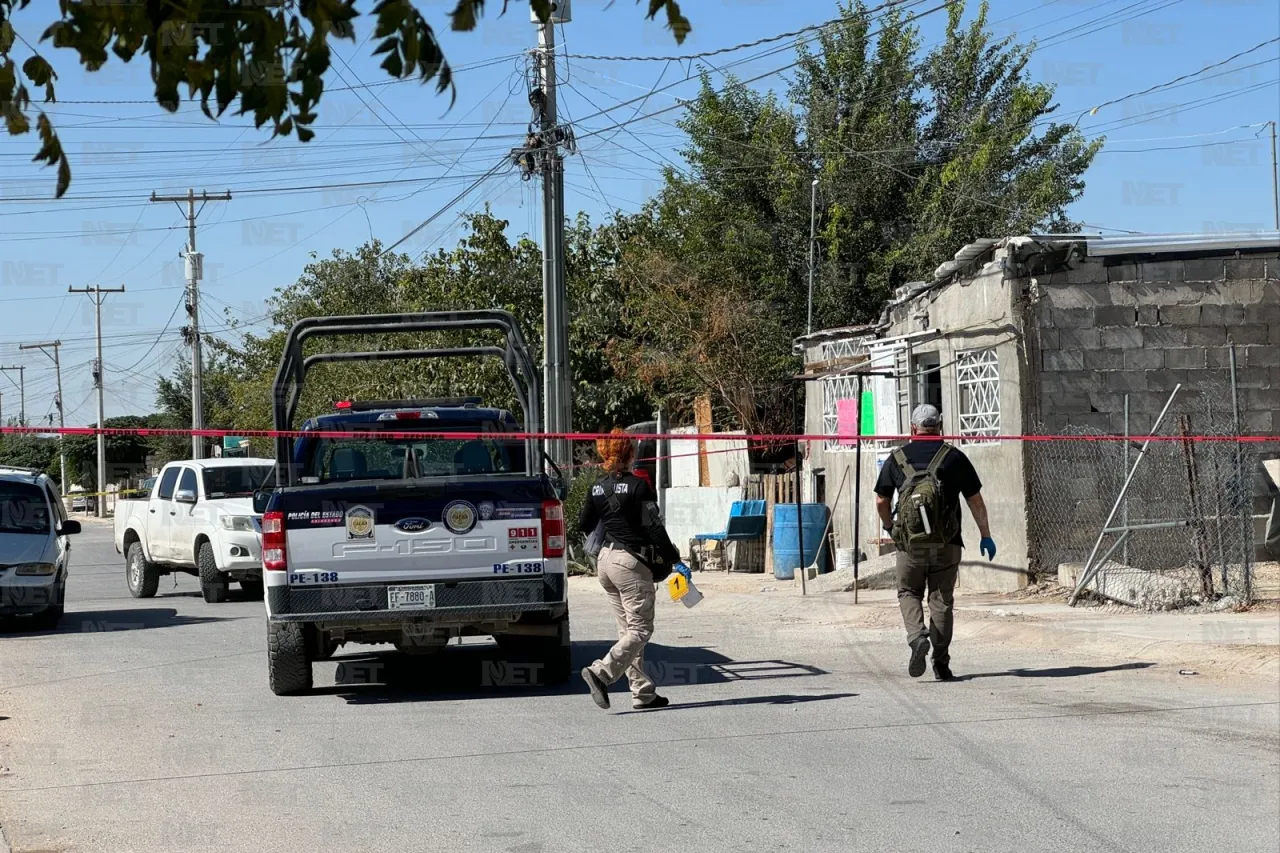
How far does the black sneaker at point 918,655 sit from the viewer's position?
34.5ft

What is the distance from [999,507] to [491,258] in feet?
69.0

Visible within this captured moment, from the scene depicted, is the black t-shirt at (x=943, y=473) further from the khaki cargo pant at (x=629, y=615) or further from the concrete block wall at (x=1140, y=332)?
the concrete block wall at (x=1140, y=332)

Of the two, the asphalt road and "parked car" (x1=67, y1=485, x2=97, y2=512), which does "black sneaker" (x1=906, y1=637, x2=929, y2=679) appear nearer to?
the asphalt road

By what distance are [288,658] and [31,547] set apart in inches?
269

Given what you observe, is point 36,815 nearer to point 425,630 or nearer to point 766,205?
point 425,630

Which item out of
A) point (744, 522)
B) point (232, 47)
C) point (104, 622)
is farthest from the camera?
point (744, 522)

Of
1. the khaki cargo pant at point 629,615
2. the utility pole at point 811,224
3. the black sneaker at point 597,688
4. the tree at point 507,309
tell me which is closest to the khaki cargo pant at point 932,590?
the khaki cargo pant at point 629,615

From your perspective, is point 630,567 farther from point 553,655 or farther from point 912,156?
point 912,156

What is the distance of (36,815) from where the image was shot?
7.27 m

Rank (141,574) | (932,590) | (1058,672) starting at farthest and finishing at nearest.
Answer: (141,574) < (1058,672) < (932,590)

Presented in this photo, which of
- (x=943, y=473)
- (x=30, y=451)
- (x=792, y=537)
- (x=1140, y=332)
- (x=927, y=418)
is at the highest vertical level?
(x=30, y=451)

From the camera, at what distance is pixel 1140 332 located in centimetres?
1642

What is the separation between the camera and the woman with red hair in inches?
386

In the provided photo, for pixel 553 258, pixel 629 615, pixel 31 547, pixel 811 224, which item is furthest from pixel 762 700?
pixel 811 224
